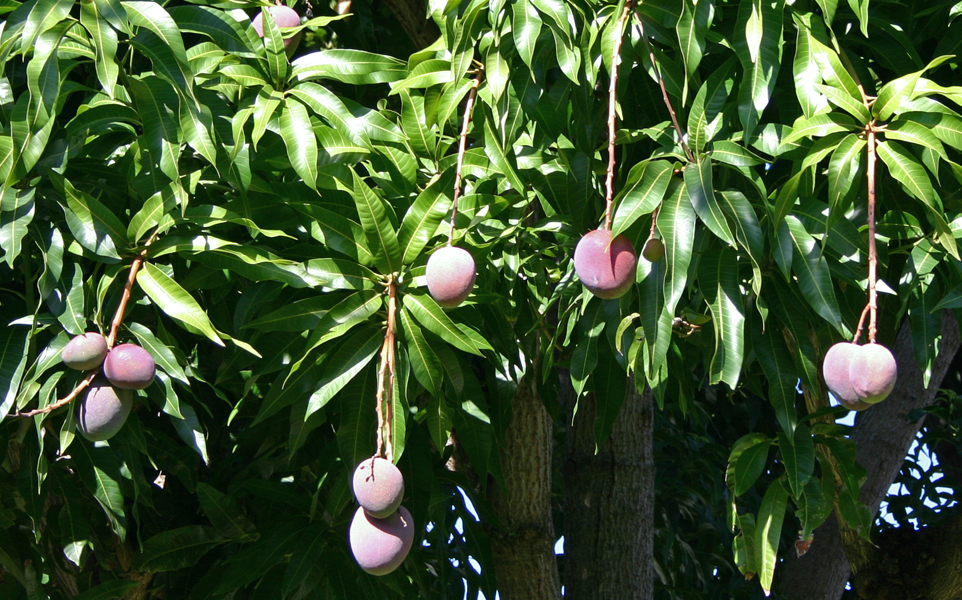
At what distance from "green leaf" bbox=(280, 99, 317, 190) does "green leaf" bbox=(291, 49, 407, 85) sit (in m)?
0.13

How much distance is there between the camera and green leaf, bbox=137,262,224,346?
1379 millimetres

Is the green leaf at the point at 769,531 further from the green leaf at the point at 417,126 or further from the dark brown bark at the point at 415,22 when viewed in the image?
the dark brown bark at the point at 415,22

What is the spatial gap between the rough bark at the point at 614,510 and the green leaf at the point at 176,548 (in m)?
0.91

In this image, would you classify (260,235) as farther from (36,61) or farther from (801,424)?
(801,424)

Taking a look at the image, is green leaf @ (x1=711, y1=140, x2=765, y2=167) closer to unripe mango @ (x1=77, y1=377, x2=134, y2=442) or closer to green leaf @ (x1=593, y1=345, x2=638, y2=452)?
green leaf @ (x1=593, y1=345, x2=638, y2=452)

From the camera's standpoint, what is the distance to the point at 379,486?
1.16 metres

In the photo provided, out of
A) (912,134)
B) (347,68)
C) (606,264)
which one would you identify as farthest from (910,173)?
(347,68)

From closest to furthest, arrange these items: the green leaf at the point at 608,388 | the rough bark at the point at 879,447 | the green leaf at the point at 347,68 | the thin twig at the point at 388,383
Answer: the thin twig at the point at 388,383 < the green leaf at the point at 347,68 < the green leaf at the point at 608,388 < the rough bark at the point at 879,447

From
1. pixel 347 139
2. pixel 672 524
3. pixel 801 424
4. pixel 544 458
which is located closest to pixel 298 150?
pixel 347 139

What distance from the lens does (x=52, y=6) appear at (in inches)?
47.2

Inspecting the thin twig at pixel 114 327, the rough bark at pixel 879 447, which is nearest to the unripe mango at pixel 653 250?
the thin twig at pixel 114 327

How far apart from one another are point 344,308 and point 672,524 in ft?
6.39

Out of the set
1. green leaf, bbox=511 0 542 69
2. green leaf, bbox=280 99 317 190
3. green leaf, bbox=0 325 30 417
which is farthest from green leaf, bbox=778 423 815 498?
green leaf, bbox=0 325 30 417

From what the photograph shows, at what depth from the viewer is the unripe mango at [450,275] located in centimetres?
119
